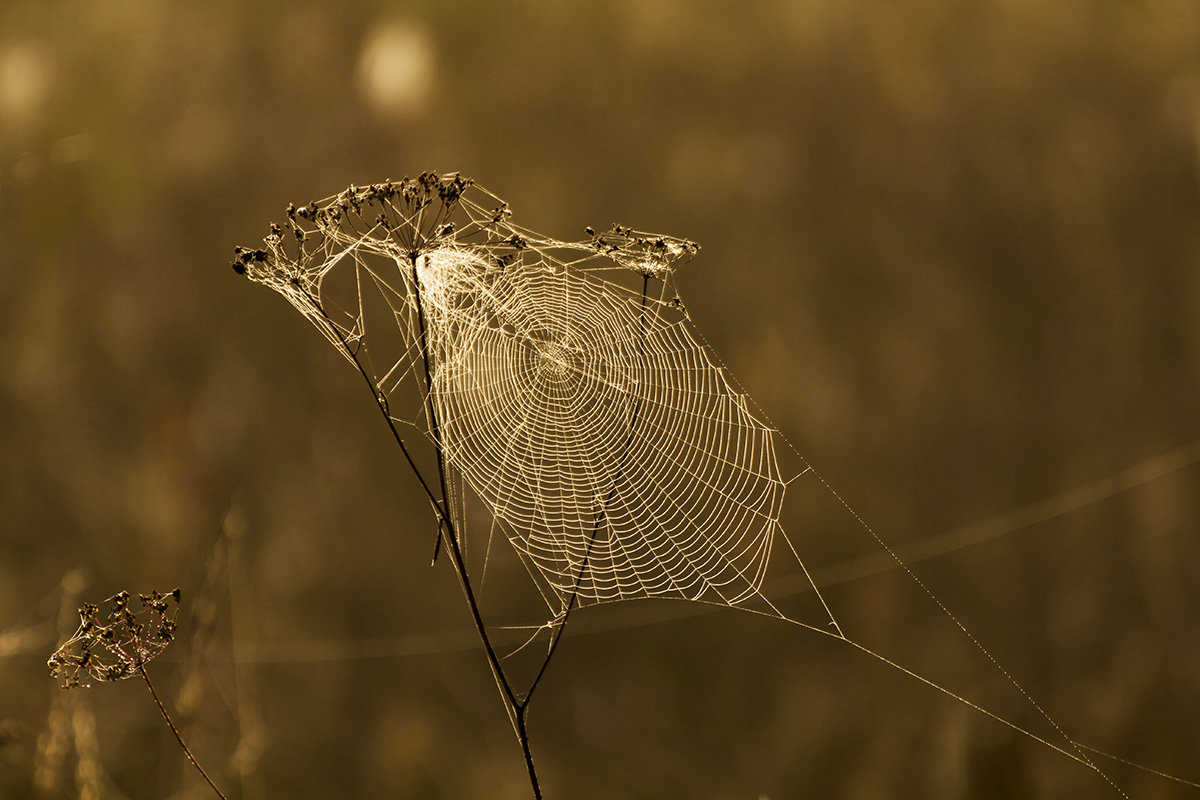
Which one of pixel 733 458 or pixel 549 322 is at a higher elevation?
pixel 549 322

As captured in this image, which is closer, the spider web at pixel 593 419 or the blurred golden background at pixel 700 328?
the spider web at pixel 593 419

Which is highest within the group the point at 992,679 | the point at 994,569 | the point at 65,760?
the point at 994,569

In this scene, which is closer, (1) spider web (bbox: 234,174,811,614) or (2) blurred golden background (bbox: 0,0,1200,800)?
(1) spider web (bbox: 234,174,811,614)

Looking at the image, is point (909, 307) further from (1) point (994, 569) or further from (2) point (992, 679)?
(2) point (992, 679)

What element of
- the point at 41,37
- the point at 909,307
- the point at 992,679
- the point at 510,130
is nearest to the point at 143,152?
the point at 41,37

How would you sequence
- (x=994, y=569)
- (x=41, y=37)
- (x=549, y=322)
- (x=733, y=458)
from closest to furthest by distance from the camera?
(x=549, y=322) → (x=733, y=458) → (x=994, y=569) → (x=41, y=37)

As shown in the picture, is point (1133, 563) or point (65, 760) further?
point (65, 760)

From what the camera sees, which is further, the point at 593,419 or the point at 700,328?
the point at 700,328

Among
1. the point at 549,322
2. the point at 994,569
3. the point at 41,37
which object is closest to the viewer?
the point at 549,322
